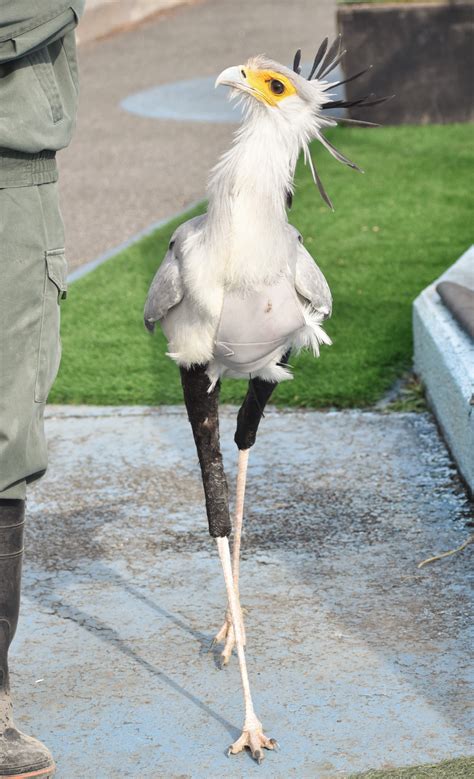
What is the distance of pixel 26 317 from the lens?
2.99 m

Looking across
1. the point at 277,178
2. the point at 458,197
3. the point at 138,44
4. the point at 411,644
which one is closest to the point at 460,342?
the point at 411,644

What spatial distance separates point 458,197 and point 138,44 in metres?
8.76

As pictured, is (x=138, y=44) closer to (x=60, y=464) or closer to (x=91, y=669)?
(x=60, y=464)

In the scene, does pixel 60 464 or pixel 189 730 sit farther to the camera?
pixel 60 464

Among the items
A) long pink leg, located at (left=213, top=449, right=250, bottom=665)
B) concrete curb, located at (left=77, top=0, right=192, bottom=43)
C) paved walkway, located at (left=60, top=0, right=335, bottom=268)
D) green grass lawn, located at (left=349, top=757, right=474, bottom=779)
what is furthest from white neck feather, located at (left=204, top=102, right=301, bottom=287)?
concrete curb, located at (left=77, top=0, right=192, bottom=43)

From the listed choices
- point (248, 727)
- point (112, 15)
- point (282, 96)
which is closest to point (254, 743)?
point (248, 727)

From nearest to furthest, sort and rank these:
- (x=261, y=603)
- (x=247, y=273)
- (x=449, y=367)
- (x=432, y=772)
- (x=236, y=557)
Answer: (x=432, y=772)
(x=247, y=273)
(x=236, y=557)
(x=261, y=603)
(x=449, y=367)

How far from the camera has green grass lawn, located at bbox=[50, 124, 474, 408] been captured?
582cm

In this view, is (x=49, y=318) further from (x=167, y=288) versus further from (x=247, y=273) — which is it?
(x=247, y=273)

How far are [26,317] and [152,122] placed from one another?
31.3 feet

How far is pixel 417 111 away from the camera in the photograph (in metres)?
11.3

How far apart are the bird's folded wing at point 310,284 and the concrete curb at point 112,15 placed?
1358 centimetres

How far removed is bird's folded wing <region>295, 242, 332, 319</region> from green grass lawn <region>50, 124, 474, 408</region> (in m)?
2.27

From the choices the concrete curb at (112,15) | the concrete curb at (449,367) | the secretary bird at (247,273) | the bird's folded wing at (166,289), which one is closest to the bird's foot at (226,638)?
the secretary bird at (247,273)
